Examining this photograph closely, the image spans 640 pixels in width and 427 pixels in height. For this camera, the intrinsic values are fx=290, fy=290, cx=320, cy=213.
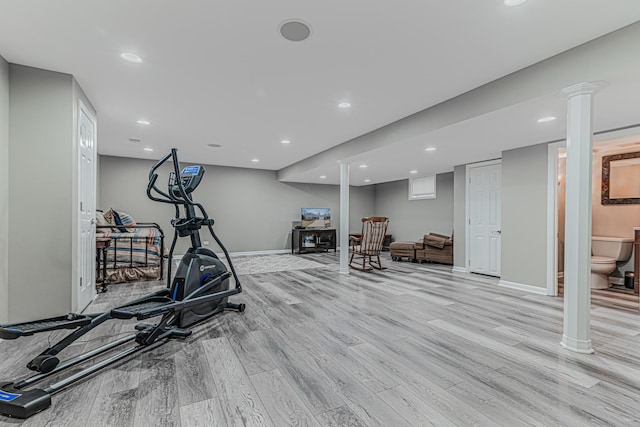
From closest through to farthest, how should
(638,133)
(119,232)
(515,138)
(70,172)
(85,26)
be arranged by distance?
(85,26) → (70,172) → (638,133) → (515,138) → (119,232)

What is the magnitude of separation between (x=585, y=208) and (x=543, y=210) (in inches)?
90.3

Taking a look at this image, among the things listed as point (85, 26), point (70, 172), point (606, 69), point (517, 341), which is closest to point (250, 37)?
point (85, 26)

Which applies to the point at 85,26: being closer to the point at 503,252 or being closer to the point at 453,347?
the point at 453,347

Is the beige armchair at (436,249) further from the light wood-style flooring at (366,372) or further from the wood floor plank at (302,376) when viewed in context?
the wood floor plank at (302,376)

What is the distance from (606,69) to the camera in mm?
2184

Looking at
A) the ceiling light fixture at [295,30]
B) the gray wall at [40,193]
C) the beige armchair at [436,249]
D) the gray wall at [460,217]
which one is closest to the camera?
the ceiling light fixture at [295,30]

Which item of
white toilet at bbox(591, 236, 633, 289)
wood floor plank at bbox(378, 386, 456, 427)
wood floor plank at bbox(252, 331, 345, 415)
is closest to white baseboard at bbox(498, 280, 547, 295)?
white toilet at bbox(591, 236, 633, 289)

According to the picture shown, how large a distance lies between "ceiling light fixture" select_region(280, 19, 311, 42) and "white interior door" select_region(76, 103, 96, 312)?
2.50 meters

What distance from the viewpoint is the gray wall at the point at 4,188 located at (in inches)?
99.7

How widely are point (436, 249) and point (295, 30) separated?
5973mm

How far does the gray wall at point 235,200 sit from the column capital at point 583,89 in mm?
6901

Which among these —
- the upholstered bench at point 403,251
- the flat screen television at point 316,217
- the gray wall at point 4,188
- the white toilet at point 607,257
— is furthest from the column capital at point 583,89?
the flat screen television at point 316,217

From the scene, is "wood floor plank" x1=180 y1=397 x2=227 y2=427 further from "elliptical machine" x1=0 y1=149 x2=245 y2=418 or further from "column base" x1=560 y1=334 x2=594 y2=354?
"column base" x1=560 y1=334 x2=594 y2=354

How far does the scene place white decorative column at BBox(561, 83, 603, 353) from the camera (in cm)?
233
